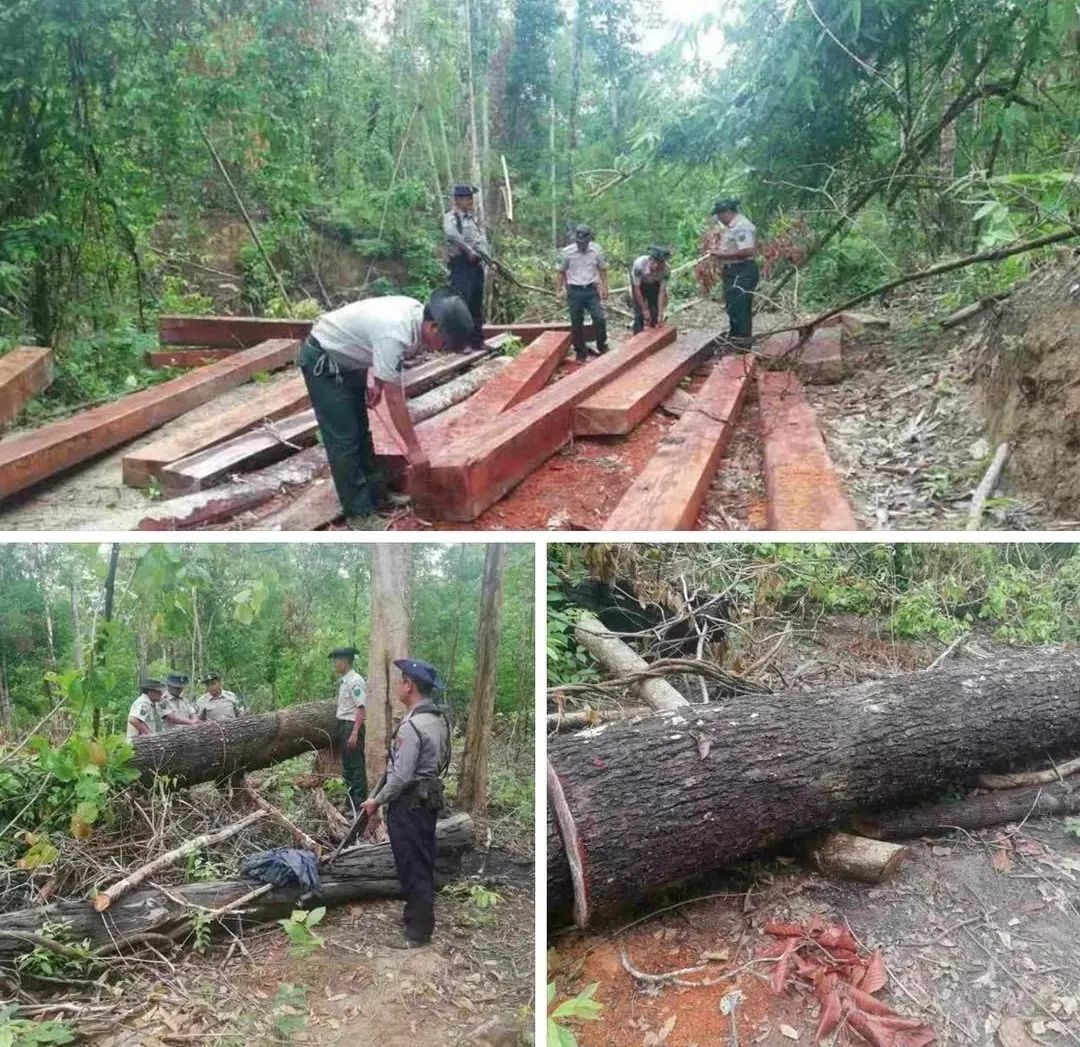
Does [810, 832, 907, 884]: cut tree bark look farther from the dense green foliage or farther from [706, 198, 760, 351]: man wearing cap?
[706, 198, 760, 351]: man wearing cap

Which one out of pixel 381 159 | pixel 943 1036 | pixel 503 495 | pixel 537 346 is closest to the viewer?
pixel 943 1036

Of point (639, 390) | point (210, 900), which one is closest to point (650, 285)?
point (639, 390)

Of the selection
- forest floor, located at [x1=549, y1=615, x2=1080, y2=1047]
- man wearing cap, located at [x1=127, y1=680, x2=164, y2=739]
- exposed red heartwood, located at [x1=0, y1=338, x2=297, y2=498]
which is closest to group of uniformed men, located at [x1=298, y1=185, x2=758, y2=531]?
man wearing cap, located at [x1=127, y1=680, x2=164, y2=739]

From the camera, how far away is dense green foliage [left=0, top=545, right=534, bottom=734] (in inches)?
91.7

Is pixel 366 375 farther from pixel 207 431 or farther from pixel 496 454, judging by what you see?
pixel 207 431

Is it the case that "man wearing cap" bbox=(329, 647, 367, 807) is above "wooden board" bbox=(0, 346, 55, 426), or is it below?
below

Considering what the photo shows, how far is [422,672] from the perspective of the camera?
8.53 feet

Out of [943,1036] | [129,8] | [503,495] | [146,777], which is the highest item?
[129,8]

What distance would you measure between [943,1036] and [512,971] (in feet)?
3.52

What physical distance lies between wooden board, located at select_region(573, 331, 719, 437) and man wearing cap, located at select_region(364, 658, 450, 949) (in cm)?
183

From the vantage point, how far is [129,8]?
640 cm

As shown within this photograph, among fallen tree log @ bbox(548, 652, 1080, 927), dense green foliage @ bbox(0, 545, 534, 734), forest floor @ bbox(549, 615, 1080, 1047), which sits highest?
dense green foliage @ bbox(0, 545, 534, 734)

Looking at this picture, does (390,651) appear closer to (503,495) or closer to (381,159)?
(503,495)

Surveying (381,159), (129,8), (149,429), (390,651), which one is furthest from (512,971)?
(381,159)
